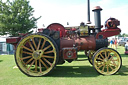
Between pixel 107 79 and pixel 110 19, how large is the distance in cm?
261

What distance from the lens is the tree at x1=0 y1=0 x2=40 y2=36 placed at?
15.4 meters

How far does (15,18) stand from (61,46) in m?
11.8

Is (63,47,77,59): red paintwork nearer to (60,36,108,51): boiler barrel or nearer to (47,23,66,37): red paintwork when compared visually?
(60,36,108,51): boiler barrel

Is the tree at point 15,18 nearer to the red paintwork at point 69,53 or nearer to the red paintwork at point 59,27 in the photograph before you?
the red paintwork at point 59,27

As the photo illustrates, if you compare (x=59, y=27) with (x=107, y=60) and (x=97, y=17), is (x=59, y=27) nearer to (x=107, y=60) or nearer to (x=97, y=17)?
(x=97, y=17)

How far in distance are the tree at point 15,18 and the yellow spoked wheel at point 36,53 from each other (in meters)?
10.6

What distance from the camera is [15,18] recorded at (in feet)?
50.2

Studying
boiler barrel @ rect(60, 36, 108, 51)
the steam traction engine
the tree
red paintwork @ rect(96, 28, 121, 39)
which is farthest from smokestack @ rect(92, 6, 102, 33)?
the tree

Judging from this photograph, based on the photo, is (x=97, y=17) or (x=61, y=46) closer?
(x=61, y=46)

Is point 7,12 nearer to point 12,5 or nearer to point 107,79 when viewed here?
point 12,5

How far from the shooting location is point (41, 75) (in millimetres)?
4973

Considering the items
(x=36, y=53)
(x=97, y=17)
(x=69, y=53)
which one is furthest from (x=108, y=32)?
(x=36, y=53)

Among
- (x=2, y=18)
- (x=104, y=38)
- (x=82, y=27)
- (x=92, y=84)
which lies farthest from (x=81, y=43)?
(x=2, y=18)

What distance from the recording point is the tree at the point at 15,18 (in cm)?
1543
